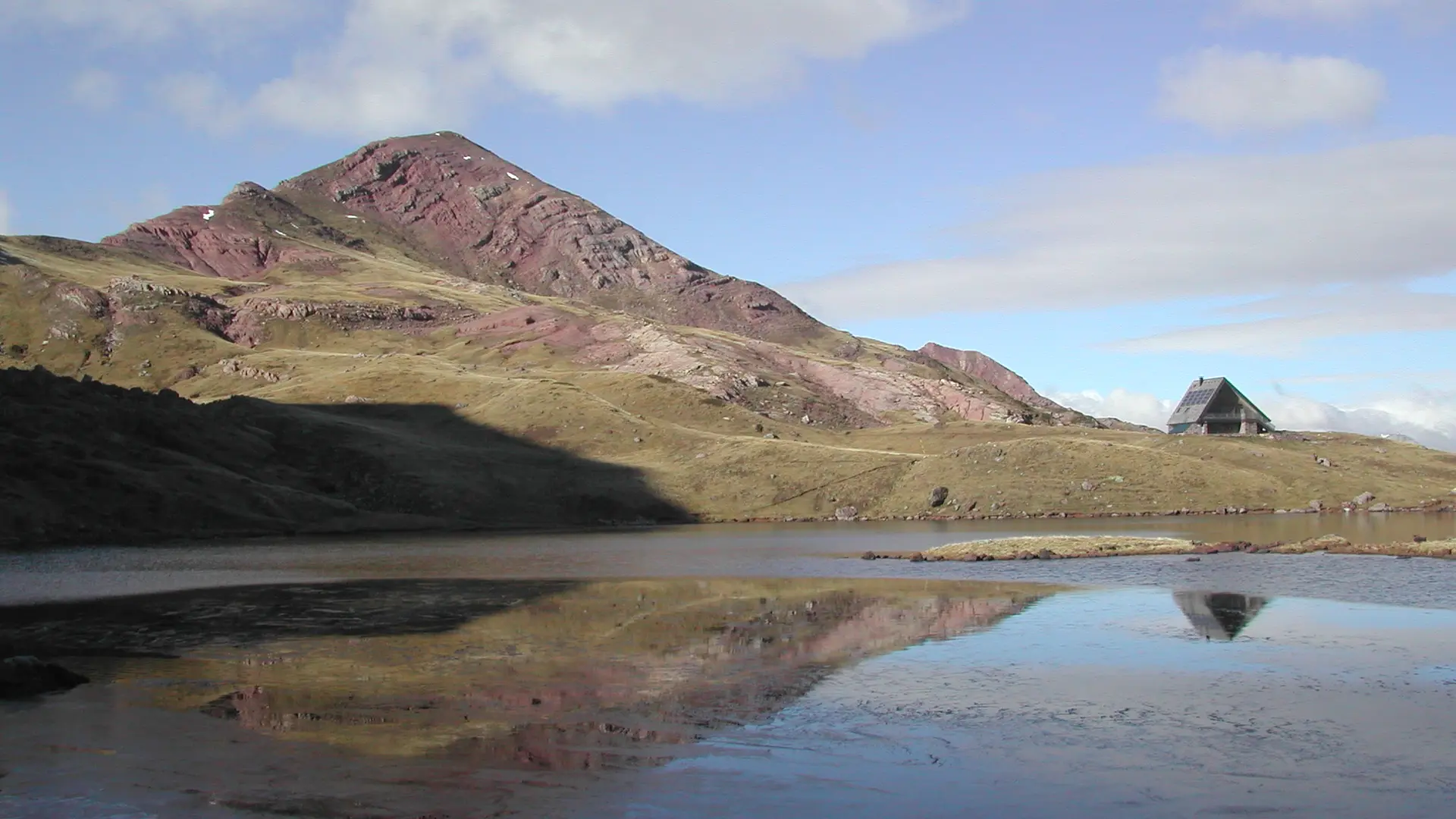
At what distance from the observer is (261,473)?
144 m

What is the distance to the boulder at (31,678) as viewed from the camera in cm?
3266

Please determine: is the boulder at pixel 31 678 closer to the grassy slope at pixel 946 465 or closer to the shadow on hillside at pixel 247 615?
the shadow on hillside at pixel 247 615

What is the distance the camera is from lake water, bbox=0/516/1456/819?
73.9ft

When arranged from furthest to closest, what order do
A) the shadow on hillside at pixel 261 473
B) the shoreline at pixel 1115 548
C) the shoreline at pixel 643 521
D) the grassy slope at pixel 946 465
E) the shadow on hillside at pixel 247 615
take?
the grassy slope at pixel 946 465 < the shoreline at pixel 643 521 < the shadow on hillside at pixel 261 473 < the shoreline at pixel 1115 548 < the shadow on hillside at pixel 247 615

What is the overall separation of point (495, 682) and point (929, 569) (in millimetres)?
43154

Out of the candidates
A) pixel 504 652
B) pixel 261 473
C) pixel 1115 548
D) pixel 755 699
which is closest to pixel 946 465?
pixel 1115 548

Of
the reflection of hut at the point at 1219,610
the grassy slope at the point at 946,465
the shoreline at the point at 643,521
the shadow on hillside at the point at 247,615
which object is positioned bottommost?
the shadow on hillside at the point at 247,615

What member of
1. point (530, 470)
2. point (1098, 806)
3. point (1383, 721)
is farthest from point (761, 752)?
point (530, 470)

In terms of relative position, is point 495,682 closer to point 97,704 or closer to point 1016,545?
point 97,704

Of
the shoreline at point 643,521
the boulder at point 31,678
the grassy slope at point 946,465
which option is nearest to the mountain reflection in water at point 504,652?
the boulder at point 31,678

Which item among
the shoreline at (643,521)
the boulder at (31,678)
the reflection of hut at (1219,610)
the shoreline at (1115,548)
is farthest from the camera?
the shoreline at (643,521)

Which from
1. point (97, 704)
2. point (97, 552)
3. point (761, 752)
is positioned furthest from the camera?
point (97, 552)

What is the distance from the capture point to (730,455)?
167250 mm

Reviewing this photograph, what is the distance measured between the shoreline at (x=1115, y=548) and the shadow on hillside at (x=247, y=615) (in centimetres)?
2722
